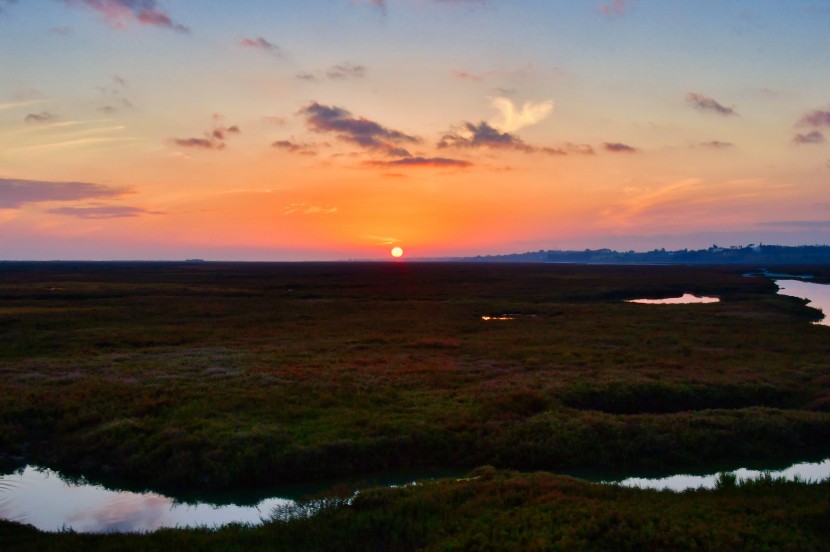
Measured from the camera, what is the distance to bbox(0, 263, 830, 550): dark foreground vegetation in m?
12.4

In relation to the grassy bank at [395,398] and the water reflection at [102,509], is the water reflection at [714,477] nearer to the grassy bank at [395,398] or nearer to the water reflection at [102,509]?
the grassy bank at [395,398]

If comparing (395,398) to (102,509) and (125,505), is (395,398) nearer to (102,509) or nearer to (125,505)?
Answer: (125,505)

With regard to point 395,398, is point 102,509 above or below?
below

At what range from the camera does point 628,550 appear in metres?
10.8

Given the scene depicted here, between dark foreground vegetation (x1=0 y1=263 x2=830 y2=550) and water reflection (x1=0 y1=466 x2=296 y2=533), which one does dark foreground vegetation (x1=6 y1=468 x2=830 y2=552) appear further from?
water reflection (x1=0 y1=466 x2=296 y2=533)

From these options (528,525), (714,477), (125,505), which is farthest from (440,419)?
(125,505)

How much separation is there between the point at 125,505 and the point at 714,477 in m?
17.5

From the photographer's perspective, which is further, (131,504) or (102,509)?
(131,504)

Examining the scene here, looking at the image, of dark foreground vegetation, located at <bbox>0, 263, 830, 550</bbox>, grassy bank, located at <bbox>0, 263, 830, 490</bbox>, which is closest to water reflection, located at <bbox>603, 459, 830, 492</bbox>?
dark foreground vegetation, located at <bbox>0, 263, 830, 550</bbox>

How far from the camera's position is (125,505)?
15.2m

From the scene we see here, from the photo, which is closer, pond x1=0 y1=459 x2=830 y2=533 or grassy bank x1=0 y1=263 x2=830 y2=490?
pond x1=0 y1=459 x2=830 y2=533

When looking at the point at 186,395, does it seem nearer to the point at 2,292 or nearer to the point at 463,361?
the point at 463,361

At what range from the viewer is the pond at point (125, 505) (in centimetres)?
1405

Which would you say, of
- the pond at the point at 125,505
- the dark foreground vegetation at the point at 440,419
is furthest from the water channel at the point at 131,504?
the dark foreground vegetation at the point at 440,419
